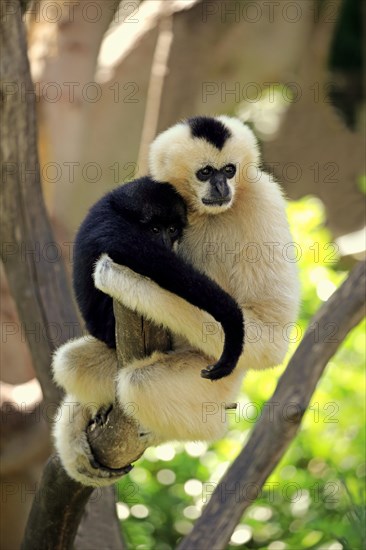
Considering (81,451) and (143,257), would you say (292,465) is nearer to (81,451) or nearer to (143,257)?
(81,451)

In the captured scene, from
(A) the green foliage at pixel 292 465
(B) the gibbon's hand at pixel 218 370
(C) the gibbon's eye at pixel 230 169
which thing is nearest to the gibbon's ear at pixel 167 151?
(C) the gibbon's eye at pixel 230 169

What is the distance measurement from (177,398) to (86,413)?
62 cm

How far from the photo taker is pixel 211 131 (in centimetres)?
311

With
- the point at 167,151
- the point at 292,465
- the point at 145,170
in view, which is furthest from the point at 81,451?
the point at 145,170

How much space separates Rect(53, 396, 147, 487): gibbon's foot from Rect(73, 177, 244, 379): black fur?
1.27 ft

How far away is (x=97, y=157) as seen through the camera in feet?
20.7

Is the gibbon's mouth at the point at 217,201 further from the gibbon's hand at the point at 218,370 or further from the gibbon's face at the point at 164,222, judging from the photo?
the gibbon's hand at the point at 218,370

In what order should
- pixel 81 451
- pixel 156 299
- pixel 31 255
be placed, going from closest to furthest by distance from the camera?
1. pixel 156 299
2. pixel 81 451
3. pixel 31 255

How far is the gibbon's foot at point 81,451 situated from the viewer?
11.1 ft

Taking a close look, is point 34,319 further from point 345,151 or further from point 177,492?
point 345,151

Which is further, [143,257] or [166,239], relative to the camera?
[166,239]

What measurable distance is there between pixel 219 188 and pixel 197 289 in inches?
19.4

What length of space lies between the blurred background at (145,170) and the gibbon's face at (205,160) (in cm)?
132

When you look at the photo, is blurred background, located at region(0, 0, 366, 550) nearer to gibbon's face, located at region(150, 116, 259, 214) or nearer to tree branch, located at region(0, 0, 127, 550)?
tree branch, located at region(0, 0, 127, 550)
